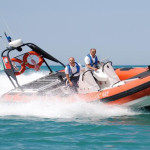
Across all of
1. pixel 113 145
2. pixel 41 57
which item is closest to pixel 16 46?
pixel 41 57

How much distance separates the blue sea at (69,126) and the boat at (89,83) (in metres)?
0.20

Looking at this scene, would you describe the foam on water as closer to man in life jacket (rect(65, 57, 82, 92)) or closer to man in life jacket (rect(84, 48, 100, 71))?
man in life jacket (rect(65, 57, 82, 92))

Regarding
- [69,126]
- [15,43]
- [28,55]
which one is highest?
[15,43]

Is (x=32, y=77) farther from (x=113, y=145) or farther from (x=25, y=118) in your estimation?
(x=113, y=145)

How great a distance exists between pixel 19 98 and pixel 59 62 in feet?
6.09

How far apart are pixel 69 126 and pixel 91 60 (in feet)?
8.44

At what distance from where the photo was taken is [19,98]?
26.9 feet

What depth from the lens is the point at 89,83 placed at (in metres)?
7.76

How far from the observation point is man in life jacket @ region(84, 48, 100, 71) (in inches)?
321

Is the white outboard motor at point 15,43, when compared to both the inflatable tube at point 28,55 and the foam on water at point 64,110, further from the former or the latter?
the foam on water at point 64,110

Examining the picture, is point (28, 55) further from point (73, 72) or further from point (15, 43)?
point (73, 72)

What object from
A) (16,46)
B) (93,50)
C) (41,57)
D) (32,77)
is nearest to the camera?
(93,50)

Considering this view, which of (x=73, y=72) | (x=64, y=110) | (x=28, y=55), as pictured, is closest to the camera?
(x=64, y=110)

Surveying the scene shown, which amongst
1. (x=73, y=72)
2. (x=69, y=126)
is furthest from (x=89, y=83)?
(x=69, y=126)
